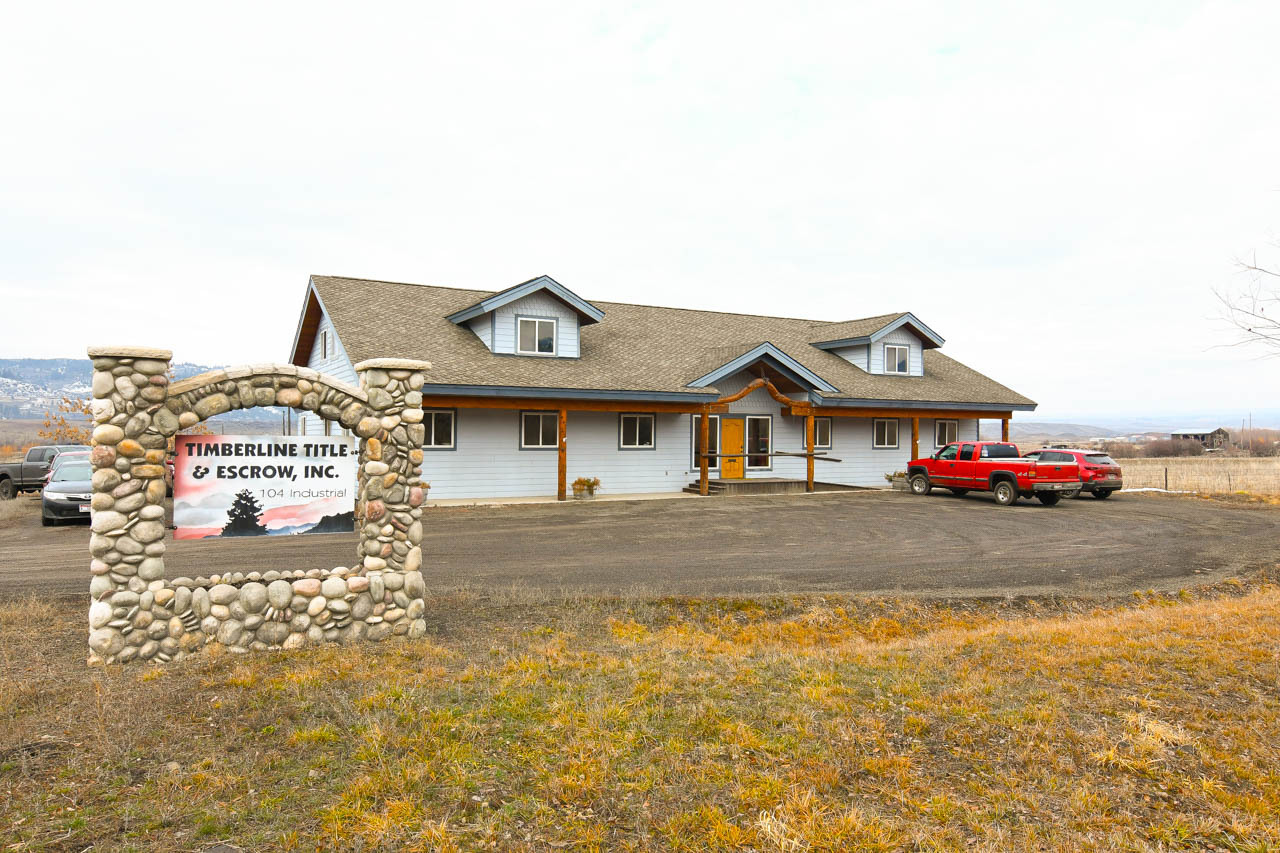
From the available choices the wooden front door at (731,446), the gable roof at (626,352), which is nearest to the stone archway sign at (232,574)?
the gable roof at (626,352)

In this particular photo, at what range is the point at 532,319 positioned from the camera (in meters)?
22.6

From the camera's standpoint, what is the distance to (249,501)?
7.61 meters

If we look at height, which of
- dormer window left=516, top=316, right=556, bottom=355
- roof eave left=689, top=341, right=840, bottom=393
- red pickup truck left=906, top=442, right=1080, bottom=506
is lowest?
red pickup truck left=906, top=442, right=1080, bottom=506

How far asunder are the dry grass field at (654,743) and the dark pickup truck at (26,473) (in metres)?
19.3

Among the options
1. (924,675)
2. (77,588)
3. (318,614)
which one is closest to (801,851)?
(924,675)

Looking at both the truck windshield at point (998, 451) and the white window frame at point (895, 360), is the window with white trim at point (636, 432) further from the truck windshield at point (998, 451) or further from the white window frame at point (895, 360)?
the white window frame at point (895, 360)

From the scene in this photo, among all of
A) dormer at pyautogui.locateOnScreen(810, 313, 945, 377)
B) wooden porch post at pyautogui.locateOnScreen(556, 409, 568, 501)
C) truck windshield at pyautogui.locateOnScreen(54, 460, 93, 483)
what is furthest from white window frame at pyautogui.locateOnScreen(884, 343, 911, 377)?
truck windshield at pyautogui.locateOnScreen(54, 460, 93, 483)

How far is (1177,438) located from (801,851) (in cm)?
8633

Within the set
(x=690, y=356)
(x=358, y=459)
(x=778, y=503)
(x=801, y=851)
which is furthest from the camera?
(x=690, y=356)

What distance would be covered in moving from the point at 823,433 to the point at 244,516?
21.9 meters

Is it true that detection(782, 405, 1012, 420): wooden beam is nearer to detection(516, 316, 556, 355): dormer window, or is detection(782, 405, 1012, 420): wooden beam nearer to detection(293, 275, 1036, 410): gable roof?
detection(293, 275, 1036, 410): gable roof

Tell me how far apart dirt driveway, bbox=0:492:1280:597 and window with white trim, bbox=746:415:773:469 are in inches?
228

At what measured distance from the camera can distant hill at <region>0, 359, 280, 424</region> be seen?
143500 mm

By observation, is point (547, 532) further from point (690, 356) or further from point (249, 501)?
point (690, 356)
